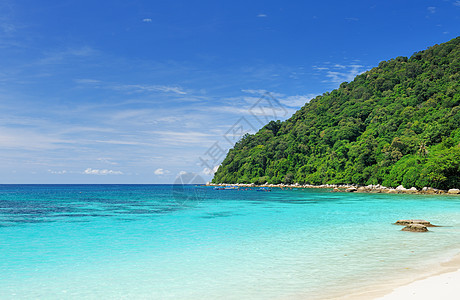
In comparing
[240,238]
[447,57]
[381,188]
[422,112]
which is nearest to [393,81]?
[447,57]

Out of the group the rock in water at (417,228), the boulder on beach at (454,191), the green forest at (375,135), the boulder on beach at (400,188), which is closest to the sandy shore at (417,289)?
the rock in water at (417,228)

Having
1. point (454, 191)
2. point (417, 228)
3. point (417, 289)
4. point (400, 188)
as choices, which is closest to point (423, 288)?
point (417, 289)

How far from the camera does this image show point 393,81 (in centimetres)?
14150

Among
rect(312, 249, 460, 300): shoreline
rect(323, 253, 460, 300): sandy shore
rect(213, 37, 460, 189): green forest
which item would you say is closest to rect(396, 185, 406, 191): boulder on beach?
rect(213, 37, 460, 189): green forest

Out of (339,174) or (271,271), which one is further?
(339,174)

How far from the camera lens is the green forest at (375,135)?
76125mm

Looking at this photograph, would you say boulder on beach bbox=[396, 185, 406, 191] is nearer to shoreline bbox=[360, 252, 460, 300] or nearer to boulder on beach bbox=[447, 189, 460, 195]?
boulder on beach bbox=[447, 189, 460, 195]

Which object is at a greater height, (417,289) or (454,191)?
(417,289)

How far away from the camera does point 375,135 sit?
354ft

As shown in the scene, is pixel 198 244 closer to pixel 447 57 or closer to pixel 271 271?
pixel 271 271

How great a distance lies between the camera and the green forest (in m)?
76.1

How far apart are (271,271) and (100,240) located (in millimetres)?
11214

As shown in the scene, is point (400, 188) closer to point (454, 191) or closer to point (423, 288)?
point (454, 191)

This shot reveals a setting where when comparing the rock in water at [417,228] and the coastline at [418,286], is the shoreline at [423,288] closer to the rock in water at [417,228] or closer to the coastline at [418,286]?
the coastline at [418,286]
